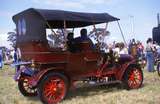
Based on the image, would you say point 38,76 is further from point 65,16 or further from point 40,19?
point 65,16

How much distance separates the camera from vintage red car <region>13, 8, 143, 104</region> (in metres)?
9.58

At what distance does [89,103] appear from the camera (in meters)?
9.53

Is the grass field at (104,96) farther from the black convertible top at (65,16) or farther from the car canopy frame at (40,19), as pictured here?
the black convertible top at (65,16)

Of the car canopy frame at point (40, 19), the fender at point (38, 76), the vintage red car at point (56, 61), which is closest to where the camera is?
the fender at point (38, 76)

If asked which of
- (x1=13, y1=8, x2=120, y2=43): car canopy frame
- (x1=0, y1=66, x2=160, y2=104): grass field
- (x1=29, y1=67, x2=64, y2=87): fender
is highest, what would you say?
(x1=13, y1=8, x2=120, y2=43): car canopy frame

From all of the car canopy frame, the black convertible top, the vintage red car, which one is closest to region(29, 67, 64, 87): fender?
the vintage red car

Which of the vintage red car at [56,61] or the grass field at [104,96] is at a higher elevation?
the vintage red car at [56,61]

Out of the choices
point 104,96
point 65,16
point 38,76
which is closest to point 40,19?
point 65,16

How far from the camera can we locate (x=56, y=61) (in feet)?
32.1

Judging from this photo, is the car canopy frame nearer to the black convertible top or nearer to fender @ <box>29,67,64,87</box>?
the black convertible top

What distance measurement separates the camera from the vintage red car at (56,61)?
9.58m

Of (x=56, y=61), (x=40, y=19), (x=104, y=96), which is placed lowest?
(x=104, y=96)

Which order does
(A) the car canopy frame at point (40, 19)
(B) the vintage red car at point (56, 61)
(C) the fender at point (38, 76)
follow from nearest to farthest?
(C) the fender at point (38, 76) → (B) the vintage red car at point (56, 61) → (A) the car canopy frame at point (40, 19)

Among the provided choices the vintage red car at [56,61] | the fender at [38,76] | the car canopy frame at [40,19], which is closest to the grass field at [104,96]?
the vintage red car at [56,61]
